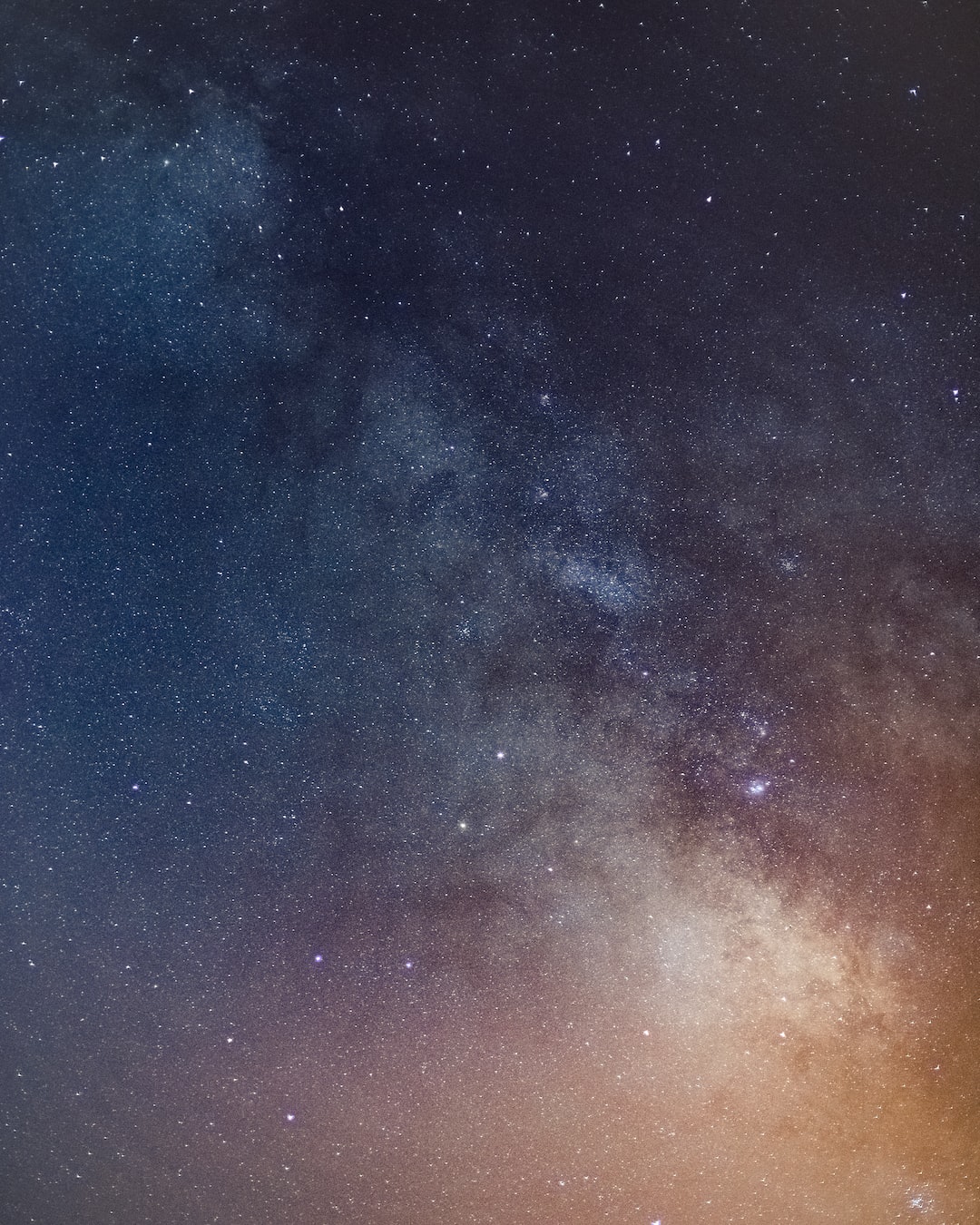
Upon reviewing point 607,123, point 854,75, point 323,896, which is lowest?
point 323,896

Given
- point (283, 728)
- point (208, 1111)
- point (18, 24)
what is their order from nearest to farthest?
point (18, 24) < point (283, 728) < point (208, 1111)

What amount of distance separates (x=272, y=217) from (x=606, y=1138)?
3.85m

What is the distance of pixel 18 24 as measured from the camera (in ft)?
9.61

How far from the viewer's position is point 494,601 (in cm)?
311

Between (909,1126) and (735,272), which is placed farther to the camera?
(909,1126)

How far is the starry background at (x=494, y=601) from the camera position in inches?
117

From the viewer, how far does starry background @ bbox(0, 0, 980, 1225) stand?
2.97 meters

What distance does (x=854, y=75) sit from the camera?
304cm

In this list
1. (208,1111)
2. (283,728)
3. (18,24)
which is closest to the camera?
(18,24)

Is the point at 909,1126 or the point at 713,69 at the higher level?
the point at 713,69

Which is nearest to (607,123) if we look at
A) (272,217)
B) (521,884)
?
(272,217)

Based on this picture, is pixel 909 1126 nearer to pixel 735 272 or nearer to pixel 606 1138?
pixel 606 1138

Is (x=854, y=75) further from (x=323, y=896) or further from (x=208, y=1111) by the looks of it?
(x=208, y=1111)

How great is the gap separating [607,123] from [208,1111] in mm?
4208
